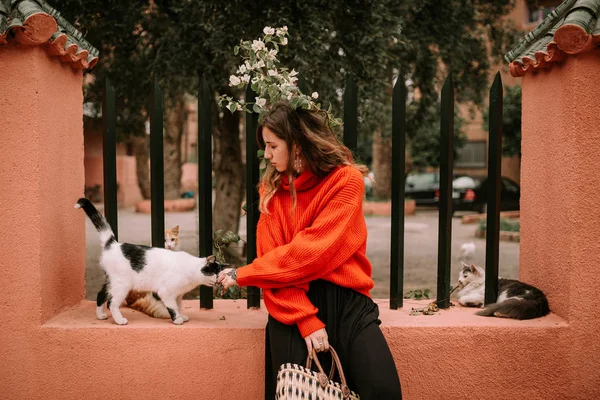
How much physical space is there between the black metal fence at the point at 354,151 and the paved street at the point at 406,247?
4.33 m

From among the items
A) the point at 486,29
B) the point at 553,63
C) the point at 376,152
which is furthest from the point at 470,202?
the point at 553,63

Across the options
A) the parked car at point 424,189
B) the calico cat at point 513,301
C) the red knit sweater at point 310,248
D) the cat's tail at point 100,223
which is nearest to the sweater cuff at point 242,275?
the red knit sweater at point 310,248

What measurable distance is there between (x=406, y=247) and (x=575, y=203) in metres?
9.56

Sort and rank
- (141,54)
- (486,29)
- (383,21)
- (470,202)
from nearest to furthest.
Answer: (383,21) < (141,54) < (486,29) < (470,202)

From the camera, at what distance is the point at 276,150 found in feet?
8.25

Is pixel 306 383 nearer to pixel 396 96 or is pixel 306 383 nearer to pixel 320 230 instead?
pixel 320 230

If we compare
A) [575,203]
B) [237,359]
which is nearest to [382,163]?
[575,203]

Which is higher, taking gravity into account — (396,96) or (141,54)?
(141,54)

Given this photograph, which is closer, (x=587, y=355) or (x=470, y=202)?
(x=587, y=355)

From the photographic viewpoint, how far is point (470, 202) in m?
18.8

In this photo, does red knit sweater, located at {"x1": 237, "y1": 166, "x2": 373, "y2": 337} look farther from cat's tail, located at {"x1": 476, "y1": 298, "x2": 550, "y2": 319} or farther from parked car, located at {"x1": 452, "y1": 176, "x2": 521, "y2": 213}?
parked car, located at {"x1": 452, "y1": 176, "x2": 521, "y2": 213}

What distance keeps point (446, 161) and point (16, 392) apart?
100 inches

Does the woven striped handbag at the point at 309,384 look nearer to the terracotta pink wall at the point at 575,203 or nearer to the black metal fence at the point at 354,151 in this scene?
the black metal fence at the point at 354,151

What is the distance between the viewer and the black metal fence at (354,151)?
9.87ft
